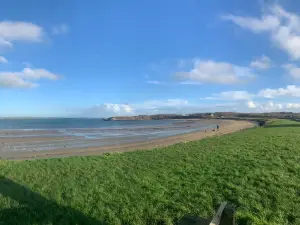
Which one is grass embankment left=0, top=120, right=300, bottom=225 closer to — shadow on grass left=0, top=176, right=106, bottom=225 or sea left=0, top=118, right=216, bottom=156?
shadow on grass left=0, top=176, right=106, bottom=225

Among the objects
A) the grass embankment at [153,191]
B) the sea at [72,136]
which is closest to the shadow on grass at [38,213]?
the grass embankment at [153,191]

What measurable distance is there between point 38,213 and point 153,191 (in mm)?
3501

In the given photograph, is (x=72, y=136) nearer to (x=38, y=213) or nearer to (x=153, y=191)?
(x=153, y=191)

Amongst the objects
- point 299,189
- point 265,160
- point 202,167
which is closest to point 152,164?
point 202,167

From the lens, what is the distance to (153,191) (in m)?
9.02

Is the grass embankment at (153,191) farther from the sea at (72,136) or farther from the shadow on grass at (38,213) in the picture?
the sea at (72,136)

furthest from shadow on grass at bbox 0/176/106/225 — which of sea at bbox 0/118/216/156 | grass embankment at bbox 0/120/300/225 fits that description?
sea at bbox 0/118/216/156

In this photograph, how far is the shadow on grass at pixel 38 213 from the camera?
6.90 metres

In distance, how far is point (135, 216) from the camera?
23.8 feet

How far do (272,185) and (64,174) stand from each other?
27.2ft

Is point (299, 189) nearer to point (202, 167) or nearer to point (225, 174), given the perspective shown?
point (225, 174)

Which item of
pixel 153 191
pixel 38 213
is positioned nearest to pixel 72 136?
pixel 153 191

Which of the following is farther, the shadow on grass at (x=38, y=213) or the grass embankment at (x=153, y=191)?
the grass embankment at (x=153, y=191)

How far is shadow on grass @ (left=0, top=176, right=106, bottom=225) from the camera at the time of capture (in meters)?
6.90
